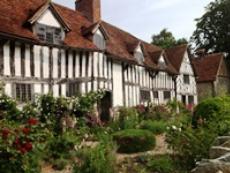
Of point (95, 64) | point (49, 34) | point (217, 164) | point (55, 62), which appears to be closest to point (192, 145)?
point (217, 164)

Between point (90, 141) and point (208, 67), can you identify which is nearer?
point (90, 141)

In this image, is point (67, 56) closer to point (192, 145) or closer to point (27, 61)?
point (27, 61)

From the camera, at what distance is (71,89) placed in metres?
16.8

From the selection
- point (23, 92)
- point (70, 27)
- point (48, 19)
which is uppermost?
point (70, 27)

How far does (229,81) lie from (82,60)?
25.0 meters

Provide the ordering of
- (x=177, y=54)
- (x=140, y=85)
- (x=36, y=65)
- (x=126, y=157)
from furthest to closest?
(x=177, y=54) < (x=140, y=85) < (x=36, y=65) < (x=126, y=157)

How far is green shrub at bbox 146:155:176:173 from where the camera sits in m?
8.74

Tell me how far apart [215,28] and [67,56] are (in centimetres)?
2914

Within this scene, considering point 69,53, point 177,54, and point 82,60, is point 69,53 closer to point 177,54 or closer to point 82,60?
point 82,60

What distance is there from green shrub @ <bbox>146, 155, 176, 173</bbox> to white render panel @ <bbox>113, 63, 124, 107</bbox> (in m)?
10.9

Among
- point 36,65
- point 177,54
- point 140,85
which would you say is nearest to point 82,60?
point 36,65

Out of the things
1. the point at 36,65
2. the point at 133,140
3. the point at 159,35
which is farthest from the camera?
the point at 159,35

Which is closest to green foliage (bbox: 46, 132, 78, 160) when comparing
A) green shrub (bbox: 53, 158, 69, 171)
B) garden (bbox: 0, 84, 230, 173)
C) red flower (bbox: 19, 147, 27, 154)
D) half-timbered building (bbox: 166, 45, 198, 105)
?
garden (bbox: 0, 84, 230, 173)

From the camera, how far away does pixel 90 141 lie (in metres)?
12.7
